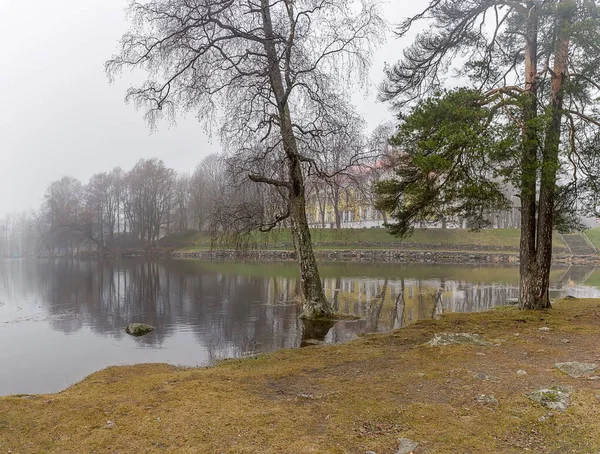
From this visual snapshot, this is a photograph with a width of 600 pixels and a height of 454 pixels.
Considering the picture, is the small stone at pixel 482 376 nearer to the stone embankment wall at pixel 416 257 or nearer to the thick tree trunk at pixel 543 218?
the thick tree trunk at pixel 543 218

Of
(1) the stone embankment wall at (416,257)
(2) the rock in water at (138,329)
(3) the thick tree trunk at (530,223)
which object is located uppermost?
(3) the thick tree trunk at (530,223)

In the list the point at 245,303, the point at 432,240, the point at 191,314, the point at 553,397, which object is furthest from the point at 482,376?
the point at 432,240

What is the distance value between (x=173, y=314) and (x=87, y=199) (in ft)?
215

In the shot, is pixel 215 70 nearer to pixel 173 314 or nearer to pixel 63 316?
pixel 173 314

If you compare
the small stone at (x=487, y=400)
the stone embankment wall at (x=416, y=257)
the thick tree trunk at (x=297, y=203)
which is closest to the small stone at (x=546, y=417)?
the small stone at (x=487, y=400)

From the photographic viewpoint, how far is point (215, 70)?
12.3 metres

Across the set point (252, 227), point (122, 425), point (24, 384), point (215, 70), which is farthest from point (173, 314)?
point (122, 425)

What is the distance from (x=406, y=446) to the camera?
399cm

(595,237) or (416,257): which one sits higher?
(595,237)

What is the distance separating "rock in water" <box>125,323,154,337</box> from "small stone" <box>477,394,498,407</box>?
415 inches

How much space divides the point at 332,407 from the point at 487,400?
1.81m

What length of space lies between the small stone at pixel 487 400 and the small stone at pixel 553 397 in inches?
15.8

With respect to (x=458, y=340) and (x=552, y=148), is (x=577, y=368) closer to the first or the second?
(x=458, y=340)

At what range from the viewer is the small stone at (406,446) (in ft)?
12.8
